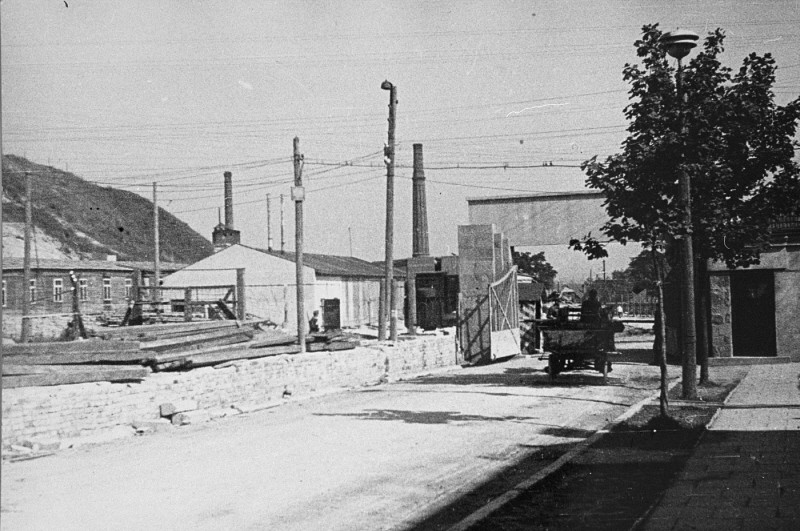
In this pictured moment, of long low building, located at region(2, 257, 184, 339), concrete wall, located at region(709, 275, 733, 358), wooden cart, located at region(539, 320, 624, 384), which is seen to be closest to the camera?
wooden cart, located at region(539, 320, 624, 384)

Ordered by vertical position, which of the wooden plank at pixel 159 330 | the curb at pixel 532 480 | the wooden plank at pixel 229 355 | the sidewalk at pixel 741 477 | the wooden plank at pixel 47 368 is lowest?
the curb at pixel 532 480

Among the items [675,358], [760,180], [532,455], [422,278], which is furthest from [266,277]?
[532,455]

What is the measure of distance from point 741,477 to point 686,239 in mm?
6255

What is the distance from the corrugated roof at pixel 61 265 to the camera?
35662 millimetres

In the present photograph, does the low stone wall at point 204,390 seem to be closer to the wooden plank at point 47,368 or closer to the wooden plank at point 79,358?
the wooden plank at point 47,368

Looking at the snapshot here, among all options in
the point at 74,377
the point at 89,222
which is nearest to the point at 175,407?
the point at 74,377

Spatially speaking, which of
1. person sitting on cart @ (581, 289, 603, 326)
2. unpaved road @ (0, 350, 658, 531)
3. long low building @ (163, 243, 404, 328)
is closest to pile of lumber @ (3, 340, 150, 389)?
unpaved road @ (0, 350, 658, 531)

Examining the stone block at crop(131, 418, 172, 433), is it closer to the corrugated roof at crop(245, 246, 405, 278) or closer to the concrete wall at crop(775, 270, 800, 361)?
the concrete wall at crop(775, 270, 800, 361)

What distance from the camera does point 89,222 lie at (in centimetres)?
6081

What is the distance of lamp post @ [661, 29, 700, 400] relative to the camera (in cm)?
1232

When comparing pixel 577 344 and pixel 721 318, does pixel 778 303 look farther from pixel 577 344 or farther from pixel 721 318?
pixel 577 344

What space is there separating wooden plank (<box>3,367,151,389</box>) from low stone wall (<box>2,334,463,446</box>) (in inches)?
4.9

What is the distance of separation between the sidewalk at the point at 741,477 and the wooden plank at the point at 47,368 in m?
8.81

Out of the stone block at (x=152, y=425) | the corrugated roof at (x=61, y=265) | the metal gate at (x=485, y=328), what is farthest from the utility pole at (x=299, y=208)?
the corrugated roof at (x=61, y=265)
